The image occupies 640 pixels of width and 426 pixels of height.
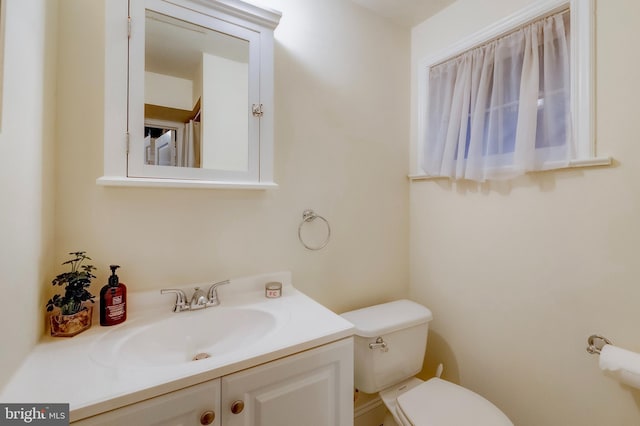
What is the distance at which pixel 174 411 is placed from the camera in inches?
26.3

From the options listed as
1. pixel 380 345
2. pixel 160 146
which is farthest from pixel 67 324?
pixel 380 345

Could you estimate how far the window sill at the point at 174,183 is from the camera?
0.94 metres

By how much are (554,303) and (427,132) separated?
1.03 m

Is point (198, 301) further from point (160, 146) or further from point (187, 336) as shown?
point (160, 146)

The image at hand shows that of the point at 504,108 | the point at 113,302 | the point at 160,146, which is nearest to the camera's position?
the point at 113,302

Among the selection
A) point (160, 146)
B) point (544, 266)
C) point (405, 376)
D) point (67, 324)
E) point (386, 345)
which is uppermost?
point (160, 146)

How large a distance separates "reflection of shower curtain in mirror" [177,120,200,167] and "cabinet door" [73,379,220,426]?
30.7 inches

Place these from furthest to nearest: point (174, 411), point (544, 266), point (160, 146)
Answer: point (544, 266) → point (160, 146) → point (174, 411)

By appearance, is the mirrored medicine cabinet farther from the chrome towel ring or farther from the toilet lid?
the toilet lid

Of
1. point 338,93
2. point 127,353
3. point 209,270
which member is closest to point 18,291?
point 127,353

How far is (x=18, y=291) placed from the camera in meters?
0.70

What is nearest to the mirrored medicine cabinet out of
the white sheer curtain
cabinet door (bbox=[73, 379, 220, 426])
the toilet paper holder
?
cabinet door (bbox=[73, 379, 220, 426])

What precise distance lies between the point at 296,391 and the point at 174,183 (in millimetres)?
816

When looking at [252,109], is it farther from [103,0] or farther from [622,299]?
[622,299]
